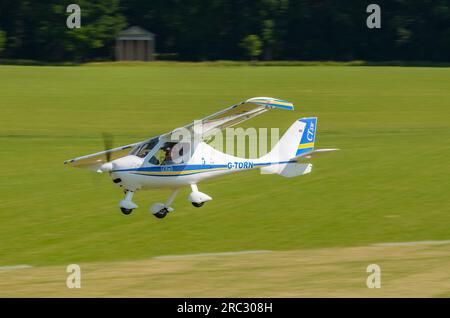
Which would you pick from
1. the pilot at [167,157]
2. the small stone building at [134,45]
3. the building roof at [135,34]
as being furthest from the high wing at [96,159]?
the building roof at [135,34]

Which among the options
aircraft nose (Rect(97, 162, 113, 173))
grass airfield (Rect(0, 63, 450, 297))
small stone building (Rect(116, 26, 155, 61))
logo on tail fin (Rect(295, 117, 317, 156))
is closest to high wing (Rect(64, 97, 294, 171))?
aircraft nose (Rect(97, 162, 113, 173))

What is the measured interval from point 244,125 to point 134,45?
152 feet

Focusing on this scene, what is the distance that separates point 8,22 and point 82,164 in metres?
86.0

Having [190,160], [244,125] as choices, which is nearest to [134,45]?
[244,125]

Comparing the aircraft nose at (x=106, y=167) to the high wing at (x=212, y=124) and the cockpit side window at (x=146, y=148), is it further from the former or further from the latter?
the cockpit side window at (x=146, y=148)

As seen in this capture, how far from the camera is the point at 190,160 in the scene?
26531mm

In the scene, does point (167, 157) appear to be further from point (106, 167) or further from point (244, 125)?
point (244, 125)

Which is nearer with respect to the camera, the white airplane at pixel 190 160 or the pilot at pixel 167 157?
the white airplane at pixel 190 160

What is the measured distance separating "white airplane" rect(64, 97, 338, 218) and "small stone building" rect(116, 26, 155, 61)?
261 feet

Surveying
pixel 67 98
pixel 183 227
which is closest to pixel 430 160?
pixel 183 227

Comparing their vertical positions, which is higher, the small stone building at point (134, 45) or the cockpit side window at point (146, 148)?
the cockpit side window at point (146, 148)

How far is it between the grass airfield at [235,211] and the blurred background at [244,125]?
110 millimetres

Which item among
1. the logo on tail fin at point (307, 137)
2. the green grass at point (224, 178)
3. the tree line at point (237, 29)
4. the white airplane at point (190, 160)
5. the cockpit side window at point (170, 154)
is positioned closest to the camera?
the white airplane at point (190, 160)

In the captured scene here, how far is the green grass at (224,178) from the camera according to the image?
2947cm
